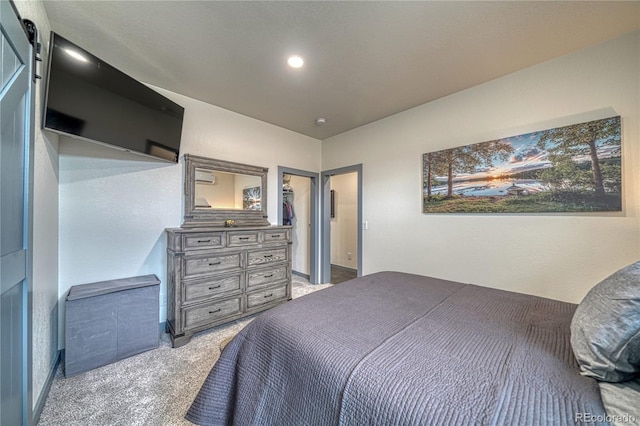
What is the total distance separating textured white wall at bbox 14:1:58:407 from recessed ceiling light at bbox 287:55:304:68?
1.60m

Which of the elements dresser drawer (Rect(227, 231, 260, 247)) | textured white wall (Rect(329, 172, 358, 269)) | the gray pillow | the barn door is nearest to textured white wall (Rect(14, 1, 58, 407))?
the barn door

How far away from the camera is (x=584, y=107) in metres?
1.95

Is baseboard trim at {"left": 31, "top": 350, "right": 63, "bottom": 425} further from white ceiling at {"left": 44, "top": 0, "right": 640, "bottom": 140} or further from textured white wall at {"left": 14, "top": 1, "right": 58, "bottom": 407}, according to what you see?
white ceiling at {"left": 44, "top": 0, "right": 640, "bottom": 140}

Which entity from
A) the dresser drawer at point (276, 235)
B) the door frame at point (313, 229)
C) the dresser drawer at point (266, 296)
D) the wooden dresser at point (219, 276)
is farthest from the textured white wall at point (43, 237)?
the door frame at point (313, 229)

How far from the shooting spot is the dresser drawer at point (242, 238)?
263 centimetres

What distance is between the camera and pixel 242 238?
2.73 m

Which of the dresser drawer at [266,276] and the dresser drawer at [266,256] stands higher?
the dresser drawer at [266,256]

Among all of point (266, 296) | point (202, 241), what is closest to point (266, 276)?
point (266, 296)

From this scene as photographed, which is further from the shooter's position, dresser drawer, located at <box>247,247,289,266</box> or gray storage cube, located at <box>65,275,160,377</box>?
dresser drawer, located at <box>247,247,289,266</box>

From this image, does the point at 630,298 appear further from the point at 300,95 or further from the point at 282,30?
the point at 300,95

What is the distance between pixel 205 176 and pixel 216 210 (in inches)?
17.5

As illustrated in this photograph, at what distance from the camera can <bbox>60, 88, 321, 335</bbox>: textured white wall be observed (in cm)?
214

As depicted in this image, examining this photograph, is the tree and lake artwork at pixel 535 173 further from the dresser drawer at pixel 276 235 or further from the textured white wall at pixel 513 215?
the dresser drawer at pixel 276 235

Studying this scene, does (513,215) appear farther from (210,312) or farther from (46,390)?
(46,390)
